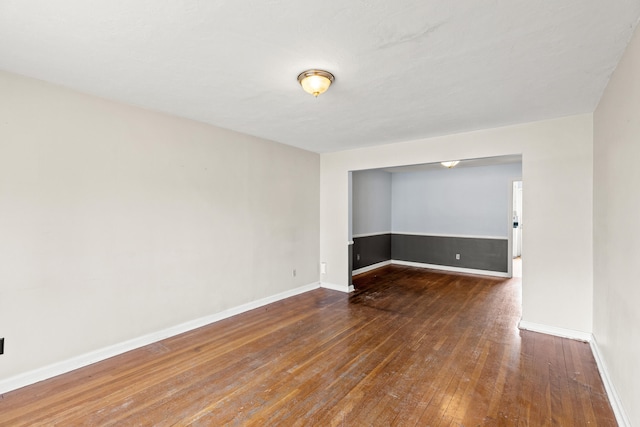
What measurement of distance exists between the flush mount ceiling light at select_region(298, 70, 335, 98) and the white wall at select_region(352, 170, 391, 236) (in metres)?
3.96

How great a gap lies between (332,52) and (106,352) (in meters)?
3.27

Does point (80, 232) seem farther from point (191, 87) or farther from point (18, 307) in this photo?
point (191, 87)

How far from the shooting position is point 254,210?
422cm

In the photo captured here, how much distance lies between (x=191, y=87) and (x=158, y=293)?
2.15 m

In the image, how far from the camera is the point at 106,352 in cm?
277

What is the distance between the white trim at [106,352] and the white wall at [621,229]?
3716 millimetres

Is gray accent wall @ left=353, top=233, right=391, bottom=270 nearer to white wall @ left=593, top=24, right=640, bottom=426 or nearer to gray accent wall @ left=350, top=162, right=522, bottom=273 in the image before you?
gray accent wall @ left=350, top=162, right=522, bottom=273

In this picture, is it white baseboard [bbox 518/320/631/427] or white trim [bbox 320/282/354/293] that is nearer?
white baseboard [bbox 518/320/631/427]

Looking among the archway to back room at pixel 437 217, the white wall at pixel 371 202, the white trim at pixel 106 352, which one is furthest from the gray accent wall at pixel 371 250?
the white trim at pixel 106 352

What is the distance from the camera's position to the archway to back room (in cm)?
620

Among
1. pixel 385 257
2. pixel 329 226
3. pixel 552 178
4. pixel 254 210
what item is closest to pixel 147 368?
pixel 254 210

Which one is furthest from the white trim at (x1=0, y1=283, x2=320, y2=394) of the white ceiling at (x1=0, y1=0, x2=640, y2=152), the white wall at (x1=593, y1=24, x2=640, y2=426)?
the white wall at (x1=593, y1=24, x2=640, y2=426)

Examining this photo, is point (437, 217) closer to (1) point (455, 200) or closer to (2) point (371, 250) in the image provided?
(1) point (455, 200)

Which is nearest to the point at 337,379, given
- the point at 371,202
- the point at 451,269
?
the point at 371,202
